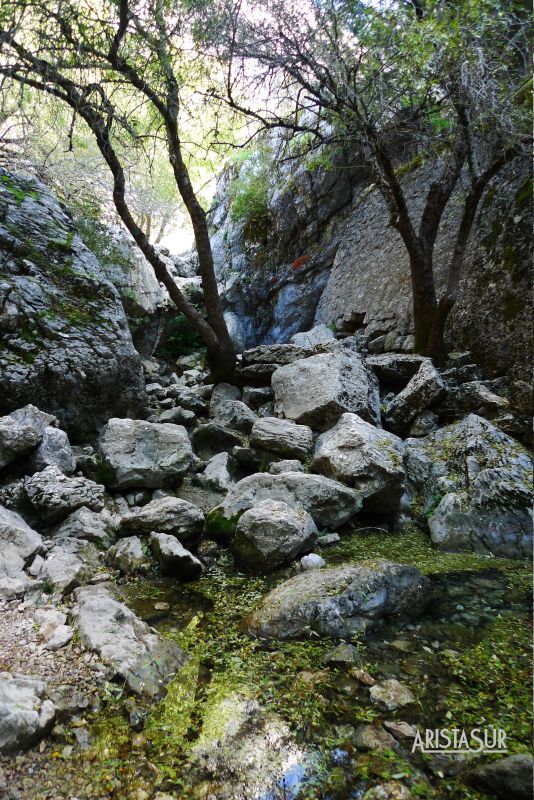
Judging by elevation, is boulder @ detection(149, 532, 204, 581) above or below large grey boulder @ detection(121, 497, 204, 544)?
below

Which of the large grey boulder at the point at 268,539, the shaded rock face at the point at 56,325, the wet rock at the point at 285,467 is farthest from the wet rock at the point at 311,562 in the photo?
the shaded rock face at the point at 56,325

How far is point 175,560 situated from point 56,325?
3.80 meters

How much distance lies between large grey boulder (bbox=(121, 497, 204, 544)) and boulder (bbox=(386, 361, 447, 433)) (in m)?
3.19

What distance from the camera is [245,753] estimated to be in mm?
1904

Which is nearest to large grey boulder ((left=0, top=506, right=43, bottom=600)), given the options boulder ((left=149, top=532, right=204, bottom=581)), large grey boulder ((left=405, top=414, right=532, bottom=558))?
boulder ((left=149, top=532, right=204, bottom=581))

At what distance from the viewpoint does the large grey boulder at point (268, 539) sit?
3703 millimetres

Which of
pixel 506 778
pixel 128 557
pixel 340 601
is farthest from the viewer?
pixel 128 557

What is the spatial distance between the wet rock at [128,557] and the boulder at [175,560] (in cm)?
14

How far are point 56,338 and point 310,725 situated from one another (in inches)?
207

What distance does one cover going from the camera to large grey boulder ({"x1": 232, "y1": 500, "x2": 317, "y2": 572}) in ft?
12.1

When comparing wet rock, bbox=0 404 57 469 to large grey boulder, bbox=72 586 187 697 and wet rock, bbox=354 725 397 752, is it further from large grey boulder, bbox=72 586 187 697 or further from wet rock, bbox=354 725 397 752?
wet rock, bbox=354 725 397 752

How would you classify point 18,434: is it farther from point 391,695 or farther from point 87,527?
point 391,695

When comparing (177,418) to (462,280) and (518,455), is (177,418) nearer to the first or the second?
(518,455)

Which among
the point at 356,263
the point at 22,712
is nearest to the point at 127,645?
the point at 22,712
